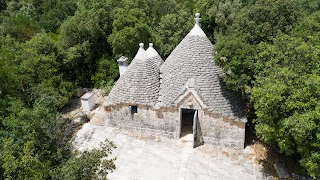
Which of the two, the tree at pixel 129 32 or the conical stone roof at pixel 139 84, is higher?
the tree at pixel 129 32

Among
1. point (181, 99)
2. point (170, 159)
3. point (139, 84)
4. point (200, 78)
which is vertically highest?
point (200, 78)

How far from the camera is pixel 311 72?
45.1ft

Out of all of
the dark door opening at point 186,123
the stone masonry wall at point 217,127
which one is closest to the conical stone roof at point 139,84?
the stone masonry wall at point 217,127

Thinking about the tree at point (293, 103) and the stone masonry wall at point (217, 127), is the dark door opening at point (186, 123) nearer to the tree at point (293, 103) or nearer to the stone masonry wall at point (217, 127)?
the stone masonry wall at point (217, 127)

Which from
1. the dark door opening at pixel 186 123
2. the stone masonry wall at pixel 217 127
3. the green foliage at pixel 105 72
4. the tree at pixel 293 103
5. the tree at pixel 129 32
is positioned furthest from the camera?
the green foliage at pixel 105 72

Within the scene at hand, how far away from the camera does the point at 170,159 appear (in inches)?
633

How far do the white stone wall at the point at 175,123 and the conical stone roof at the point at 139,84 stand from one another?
0.48 meters

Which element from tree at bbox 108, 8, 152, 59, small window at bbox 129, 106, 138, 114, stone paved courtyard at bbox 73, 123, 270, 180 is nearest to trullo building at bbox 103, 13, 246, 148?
small window at bbox 129, 106, 138, 114

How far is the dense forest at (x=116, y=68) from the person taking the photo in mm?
12062

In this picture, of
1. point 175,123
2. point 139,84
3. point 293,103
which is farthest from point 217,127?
point 139,84

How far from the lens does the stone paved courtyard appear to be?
15.0 m

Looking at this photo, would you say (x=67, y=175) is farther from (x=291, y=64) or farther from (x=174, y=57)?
(x=291, y=64)

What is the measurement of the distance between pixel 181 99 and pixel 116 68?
36.1 ft

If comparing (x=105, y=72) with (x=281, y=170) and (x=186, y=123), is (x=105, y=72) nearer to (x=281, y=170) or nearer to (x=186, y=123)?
(x=186, y=123)
